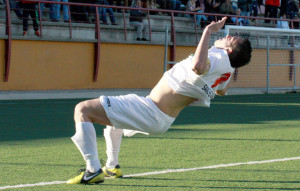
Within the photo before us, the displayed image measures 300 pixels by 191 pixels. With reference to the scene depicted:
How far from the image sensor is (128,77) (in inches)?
834

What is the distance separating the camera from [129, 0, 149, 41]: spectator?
21.4m

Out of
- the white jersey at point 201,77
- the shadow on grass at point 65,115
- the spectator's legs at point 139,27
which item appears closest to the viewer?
the white jersey at point 201,77

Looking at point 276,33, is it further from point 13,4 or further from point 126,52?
point 13,4

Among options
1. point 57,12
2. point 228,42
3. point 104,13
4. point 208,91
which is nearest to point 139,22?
point 104,13

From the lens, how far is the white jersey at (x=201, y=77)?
5902 mm

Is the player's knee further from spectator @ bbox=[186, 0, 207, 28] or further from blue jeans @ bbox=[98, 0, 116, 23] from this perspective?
spectator @ bbox=[186, 0, 207, 28]

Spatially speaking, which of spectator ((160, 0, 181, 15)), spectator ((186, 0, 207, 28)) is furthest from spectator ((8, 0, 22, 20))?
spectator ((186, 0, 207, 28))

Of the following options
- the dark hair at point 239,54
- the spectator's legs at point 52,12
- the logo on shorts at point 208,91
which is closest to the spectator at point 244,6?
the spectator's legs at point 52,12

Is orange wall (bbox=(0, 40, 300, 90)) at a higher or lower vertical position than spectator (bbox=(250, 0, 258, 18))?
lower

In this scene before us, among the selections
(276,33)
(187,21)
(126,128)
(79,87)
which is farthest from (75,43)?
(126,128)

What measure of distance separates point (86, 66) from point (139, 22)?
8.89ft

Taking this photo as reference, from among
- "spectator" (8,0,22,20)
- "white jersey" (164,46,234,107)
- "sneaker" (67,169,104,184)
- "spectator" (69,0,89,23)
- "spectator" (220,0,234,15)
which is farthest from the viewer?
"spectator" (220,0,234,15)

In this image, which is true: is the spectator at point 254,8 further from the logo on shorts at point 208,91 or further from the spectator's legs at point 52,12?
the logo on shorts at point 208,91

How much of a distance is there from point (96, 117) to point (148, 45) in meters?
15.7
